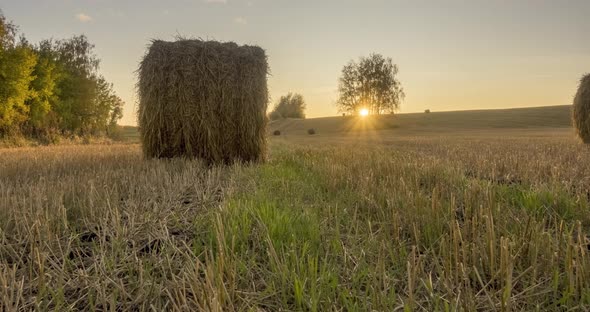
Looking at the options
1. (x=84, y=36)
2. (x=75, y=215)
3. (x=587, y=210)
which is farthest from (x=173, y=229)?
(x=84, y=36)

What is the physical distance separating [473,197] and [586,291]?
1.60 metres

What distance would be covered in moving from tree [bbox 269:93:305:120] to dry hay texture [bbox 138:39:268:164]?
81876mm

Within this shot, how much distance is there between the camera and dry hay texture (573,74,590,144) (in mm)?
15505

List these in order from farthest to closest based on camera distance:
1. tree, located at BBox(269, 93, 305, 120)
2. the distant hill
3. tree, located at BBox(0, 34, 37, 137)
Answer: tree, located at BBox(269, 93, 305, 120), the distant hill, tree, located at BBox(0, 34, 37, 137)

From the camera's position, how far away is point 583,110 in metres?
15.9

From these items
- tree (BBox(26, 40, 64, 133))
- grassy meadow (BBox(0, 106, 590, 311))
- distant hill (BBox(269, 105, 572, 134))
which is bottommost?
grassy meadow (BBox(0, 106, 590, 311))

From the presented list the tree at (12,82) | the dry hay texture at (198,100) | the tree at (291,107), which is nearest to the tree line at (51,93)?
the tree at (12,82)

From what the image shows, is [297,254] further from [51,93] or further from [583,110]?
[51,93]

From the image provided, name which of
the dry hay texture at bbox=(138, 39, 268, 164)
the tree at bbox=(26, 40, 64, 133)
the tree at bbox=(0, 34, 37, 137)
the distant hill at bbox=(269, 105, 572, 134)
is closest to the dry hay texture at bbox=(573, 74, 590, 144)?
the dry hay texture at bbox=(138, 39, 268, 164)

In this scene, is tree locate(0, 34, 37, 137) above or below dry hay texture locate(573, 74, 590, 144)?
above

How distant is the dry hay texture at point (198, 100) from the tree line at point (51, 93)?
20066mm

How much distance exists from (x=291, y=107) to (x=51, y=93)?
6998 centimetres

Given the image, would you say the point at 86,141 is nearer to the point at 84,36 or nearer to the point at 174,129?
the point at 84,36

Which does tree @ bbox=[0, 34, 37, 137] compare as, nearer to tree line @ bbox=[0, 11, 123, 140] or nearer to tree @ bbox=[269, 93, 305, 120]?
tree line @ bbox=[0, 11, 123, 140]
